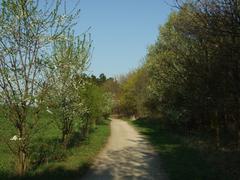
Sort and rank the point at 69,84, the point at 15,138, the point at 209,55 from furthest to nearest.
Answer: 1. the point at 69,84
2. the point at 209,55
3. the point at 15,138

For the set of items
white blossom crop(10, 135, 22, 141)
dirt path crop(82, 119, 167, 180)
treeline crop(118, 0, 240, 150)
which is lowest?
dirt path crop(82, 119, 167, 180)

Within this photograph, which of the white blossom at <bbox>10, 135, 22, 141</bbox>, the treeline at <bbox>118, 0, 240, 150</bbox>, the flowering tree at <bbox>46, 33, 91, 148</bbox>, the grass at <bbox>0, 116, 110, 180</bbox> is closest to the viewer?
the treeline at <bbox>118, 0, 240, 150</bbox>

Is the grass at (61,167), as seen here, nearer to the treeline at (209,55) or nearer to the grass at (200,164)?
the grass at (200,164)

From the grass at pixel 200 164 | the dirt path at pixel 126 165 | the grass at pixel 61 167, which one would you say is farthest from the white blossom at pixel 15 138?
Result: the grass at pixel 200 164

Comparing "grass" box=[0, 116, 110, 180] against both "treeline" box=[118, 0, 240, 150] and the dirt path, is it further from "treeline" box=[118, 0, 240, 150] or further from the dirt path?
"treeline" box=[118, 0, 240, 150]

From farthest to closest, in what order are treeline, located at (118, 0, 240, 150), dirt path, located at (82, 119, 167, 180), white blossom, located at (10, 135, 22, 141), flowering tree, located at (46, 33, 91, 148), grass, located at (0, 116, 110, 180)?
flowering tree, located at (46, 33, 91, 148) → dirt path, located at (82, 119, 167, 180) → grass, located at (0, 116, 110, 180) → white blossom, located at (10, 135, 22, 141) → treeline, located at (118, 0, 240, 150)

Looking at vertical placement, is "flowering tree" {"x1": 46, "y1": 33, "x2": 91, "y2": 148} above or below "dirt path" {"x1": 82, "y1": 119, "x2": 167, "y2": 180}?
above

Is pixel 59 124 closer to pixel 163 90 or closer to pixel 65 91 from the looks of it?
pixel 65 91

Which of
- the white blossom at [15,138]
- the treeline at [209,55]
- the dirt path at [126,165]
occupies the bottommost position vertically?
the dirt path at [126,165]

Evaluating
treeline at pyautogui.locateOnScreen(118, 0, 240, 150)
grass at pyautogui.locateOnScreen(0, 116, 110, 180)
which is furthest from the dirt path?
treeline at pyautogui.locateOnScreen(118, 0, 240, 150)

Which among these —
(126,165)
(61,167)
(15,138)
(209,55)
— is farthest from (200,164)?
(15,138)

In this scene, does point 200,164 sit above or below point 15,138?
below

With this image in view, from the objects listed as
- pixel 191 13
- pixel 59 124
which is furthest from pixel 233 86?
pixel 59 124

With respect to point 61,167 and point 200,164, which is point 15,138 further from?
point 200,164
